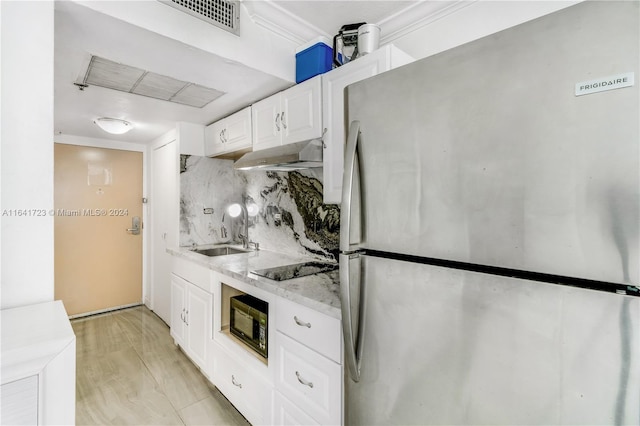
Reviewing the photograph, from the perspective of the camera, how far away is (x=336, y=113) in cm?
172

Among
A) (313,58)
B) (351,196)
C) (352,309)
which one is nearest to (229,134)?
(313,58)

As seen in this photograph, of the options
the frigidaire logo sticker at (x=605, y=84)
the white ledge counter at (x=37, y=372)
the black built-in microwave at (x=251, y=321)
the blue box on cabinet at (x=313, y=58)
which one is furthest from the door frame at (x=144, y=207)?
the frigidaire logo sticker at (x=605, y=84)

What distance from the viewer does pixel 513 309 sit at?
2.36 feet

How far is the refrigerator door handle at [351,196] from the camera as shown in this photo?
957 mm

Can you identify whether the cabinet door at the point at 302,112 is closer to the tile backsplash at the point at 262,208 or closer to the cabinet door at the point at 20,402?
the tile backsplash at the point at 262,208

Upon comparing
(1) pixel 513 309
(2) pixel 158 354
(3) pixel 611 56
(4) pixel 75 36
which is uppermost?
(4) pixel 75 36

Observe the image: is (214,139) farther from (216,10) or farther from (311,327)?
(311,327)

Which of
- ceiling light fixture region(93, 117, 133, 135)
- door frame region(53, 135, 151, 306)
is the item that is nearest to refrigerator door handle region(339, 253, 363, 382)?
ceiling light fixture region(93, 117, 133, 135)

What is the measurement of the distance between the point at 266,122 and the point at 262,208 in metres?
0.96

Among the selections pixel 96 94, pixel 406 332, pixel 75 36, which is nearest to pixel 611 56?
pixel 406 332

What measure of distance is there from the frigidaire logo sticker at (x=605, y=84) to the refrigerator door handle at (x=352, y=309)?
699 millimetres

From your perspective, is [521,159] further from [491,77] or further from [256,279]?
[256,279]

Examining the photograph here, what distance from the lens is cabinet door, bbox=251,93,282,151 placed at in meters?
2.12

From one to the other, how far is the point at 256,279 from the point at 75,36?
4.76 feet
